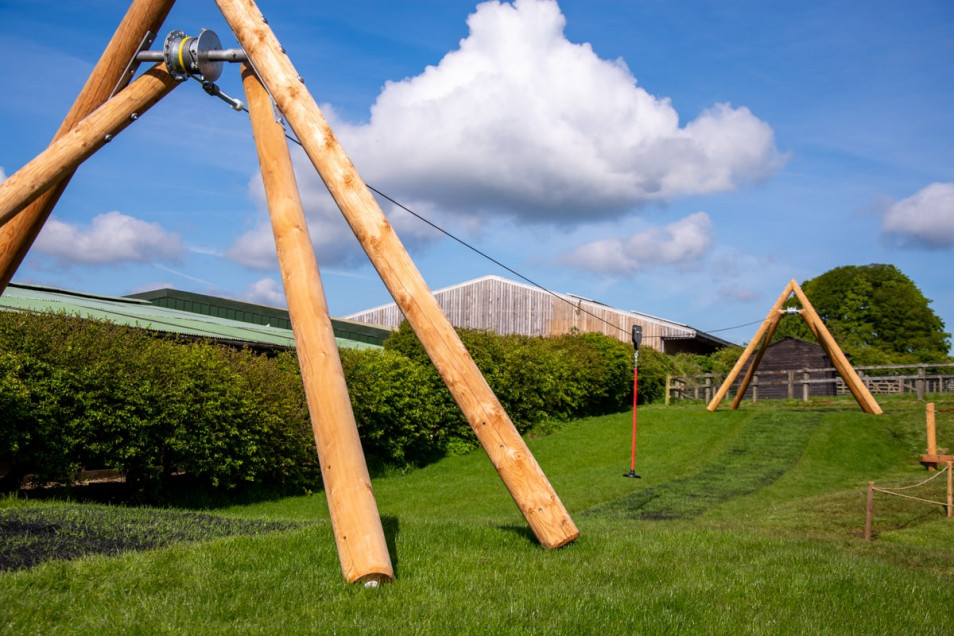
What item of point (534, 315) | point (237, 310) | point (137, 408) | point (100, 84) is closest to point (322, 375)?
point (100, 84)

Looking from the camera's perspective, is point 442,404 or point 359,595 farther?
point 442,404

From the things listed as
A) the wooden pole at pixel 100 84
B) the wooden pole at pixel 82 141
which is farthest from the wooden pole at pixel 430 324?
the wooden pole at pixel 100 84

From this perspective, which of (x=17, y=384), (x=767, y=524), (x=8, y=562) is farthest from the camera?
(x=767, y=524)

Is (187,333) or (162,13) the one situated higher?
(162,13)

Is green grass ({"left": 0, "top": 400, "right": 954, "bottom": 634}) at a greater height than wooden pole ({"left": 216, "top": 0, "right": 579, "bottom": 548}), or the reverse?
wooden pole ({"left": 216, "top": 0, "right": 579, "bottom": 548})

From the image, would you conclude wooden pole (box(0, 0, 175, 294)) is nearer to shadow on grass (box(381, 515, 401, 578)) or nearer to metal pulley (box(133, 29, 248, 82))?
metal pulley (box(133, 29, 248, 82))

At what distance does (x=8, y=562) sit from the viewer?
5250mm

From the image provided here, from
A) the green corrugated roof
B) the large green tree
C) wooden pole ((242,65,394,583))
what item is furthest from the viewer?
the large green tree

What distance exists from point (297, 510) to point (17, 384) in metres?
5.47

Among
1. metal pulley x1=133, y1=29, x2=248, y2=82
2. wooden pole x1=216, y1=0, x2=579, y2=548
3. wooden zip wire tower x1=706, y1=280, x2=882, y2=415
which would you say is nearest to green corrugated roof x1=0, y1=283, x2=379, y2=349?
metal pulley x1=133, y1=29, x2=248, y2=82

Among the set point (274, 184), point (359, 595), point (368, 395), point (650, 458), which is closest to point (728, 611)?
point (359, 595)

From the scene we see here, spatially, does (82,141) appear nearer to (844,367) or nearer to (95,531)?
(95,531)

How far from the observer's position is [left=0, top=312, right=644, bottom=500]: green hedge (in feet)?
38.2

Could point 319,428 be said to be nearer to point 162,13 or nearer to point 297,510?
point 162,13
